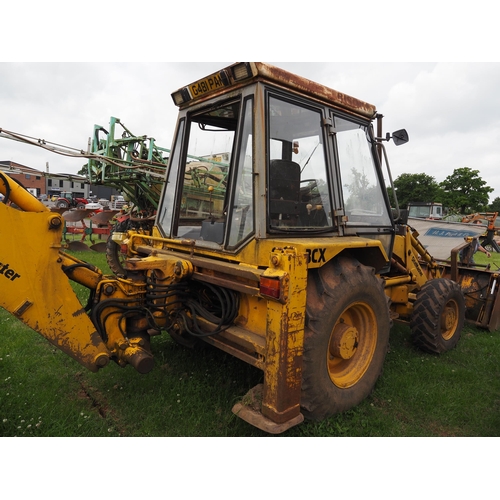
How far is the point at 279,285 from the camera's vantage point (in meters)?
2.23

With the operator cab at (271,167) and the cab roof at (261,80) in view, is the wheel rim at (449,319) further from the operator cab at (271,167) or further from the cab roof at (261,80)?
the cab roof at (261,80)

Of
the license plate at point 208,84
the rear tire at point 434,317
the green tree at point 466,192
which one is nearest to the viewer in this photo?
the license plate at point 208,84

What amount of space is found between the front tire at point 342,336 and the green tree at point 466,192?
47.0 m

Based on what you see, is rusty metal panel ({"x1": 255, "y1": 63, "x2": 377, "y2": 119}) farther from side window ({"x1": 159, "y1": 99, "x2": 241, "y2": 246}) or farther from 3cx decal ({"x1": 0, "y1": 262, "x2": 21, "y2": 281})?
3cx decal ({"x1": 0, "y1": 262, "x2": 21, "y2": 281})

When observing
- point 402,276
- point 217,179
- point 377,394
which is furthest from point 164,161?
point 377,394

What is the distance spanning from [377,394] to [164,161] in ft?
26.0

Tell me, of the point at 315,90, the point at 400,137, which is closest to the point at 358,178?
the point at 400,137

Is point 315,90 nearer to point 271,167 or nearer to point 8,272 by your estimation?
point 271,167

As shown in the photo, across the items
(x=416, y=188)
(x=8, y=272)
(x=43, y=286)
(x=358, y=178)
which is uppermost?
(x=416, y=188)

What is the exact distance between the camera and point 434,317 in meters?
4.05

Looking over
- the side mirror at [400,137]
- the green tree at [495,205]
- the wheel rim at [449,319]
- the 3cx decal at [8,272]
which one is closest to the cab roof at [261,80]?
the side mirror at [400,137]

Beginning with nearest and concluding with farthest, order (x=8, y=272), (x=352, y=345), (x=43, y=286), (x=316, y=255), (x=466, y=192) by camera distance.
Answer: (x=8, y=272) < (x=43, y=286) < (x=316, y=255) < (x=352, y=345) < (x=466, y=192)

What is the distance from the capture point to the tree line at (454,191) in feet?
145

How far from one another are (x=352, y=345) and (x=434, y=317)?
5.40 feet
